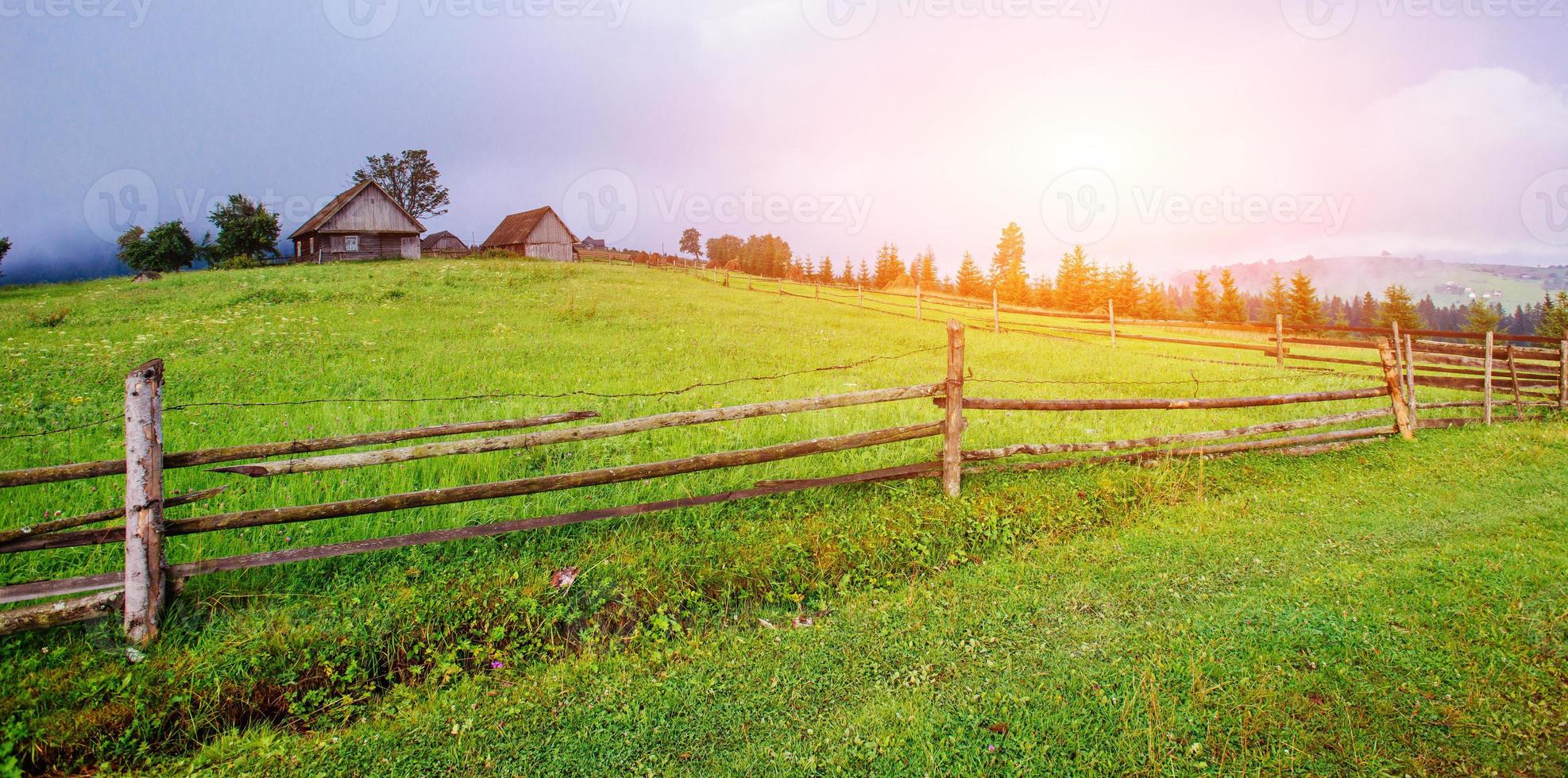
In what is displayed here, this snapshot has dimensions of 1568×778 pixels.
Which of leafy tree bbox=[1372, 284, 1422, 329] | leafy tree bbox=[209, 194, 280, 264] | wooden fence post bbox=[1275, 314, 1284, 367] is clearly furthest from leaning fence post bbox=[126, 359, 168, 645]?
leafy tree bbox=[1372, 284, 1422, 329]

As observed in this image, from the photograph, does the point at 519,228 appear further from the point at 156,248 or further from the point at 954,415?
the point at 954,415

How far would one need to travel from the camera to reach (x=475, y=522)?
538 cm

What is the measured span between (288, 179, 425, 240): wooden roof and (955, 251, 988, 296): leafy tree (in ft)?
143

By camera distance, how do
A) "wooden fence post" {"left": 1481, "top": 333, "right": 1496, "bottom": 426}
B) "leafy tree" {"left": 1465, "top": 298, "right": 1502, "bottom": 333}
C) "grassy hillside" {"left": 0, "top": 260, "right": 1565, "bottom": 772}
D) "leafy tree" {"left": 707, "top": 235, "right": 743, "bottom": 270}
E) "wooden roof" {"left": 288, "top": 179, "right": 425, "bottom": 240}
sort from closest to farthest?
"grassy hillside" {"left": 0, "top": 260, "right": 1565, "bottom": 772}
"wooden fence post" {"left": 1481, "top": 333, "right": 1496, "bottom": 426}
"wooden roof" {"left": 288, "top": 179, "right": 425, "bottom": 240}
"leafy tree" {"left": 1465, "top": 298, "right": 1502, "bottom": 333}
"leafy tree" {"left": 707, "top": 235, "right": 743, "bottom": 270}

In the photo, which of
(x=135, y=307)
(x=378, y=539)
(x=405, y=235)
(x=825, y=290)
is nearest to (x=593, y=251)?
(x=405, y=235)

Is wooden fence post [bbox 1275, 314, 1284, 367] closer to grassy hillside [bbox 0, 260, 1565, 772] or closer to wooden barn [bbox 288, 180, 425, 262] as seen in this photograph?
grassy hillside [bbox 0, 260, 1565, 772]

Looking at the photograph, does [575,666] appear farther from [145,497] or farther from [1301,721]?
[1301,721]

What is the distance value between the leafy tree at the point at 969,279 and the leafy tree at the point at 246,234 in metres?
55.3

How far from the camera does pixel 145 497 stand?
3.93m

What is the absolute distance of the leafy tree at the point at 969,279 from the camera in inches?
2186

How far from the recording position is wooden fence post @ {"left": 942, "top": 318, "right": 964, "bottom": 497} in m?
6.21

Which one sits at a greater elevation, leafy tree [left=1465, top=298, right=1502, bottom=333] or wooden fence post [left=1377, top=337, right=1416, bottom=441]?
leafy tree [left=1465, top=298, right=1502, bottom=333]

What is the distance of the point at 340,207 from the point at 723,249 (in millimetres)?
52593

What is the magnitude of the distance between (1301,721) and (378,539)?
587 centimetres
